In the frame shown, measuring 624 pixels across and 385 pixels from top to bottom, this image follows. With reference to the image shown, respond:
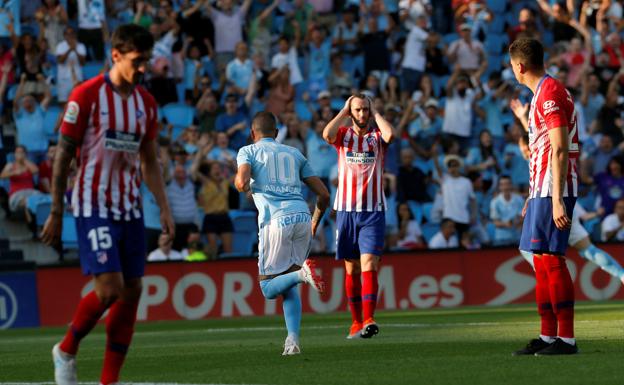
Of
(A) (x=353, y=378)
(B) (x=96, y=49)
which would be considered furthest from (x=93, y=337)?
(B) (x=96, y=49)

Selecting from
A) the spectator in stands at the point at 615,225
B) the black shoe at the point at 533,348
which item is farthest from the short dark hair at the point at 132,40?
the spectator in stands at the point at 615,225

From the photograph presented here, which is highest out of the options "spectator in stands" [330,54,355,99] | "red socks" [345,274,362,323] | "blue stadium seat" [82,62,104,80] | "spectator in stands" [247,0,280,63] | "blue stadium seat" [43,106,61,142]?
"spectator in stands" [247,0,280,63]

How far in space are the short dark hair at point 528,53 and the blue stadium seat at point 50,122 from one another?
1409cm

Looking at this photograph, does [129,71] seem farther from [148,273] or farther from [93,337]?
[148,273]

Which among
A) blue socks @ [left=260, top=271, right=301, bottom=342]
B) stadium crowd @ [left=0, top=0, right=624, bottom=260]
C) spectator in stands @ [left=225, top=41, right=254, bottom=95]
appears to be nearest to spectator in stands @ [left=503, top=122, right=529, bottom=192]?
stadium crowd @ [left=0, top=0, right=624, bottom=260]

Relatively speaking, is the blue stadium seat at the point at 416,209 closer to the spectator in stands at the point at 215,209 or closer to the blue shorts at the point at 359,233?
the spectator in stands at the point at 215,209

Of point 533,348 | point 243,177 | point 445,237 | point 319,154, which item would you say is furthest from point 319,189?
point 319,154

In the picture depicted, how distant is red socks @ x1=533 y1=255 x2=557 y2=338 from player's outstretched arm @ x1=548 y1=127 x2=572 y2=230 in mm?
553

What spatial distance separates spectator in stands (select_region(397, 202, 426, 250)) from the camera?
855 inches

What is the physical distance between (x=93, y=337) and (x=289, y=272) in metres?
5.15

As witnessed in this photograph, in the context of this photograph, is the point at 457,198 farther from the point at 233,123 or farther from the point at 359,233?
the point at 359,233

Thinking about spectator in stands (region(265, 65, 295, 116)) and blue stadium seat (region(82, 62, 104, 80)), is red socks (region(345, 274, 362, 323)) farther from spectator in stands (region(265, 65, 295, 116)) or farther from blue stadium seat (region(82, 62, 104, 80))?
blue stadium seat (region(82, 62, 104, 80))

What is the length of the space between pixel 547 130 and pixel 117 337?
140 inches

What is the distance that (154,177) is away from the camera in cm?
797
